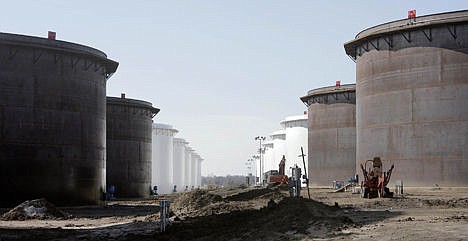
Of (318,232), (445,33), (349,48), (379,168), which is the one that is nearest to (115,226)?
(318,232)

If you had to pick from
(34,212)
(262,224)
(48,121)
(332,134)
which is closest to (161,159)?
(332,134)

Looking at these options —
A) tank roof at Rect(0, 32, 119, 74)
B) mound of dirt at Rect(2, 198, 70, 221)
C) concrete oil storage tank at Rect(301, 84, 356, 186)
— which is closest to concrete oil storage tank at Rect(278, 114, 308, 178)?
concrete oil storage tank at Rect(301, 84, 356, 186)

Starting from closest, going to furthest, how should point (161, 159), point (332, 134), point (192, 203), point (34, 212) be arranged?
point (34, 212) < point (192, 203) < point (332, 134) < point (161, 159)

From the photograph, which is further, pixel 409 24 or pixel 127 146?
pixel 127 146

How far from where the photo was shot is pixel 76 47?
121ft

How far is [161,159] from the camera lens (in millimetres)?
111812

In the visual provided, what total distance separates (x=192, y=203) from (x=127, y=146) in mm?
29978

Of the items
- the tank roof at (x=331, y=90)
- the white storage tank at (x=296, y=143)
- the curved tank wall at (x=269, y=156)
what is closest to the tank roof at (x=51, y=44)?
the tank roof at (x=331, y=90)

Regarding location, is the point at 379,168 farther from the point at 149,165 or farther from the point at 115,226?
the point at 149,165

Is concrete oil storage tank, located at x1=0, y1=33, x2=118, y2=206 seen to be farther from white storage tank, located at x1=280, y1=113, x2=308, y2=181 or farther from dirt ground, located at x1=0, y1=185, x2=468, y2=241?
white storage tank, located at x1=280, y1=113, x2=308, y2=181

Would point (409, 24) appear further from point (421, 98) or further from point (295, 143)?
point (295, 143)

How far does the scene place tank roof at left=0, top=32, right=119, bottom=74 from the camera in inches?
1324

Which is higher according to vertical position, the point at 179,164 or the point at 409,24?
the point at 409,24

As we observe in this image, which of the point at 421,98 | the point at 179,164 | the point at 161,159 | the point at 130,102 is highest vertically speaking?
the point at 130,102
